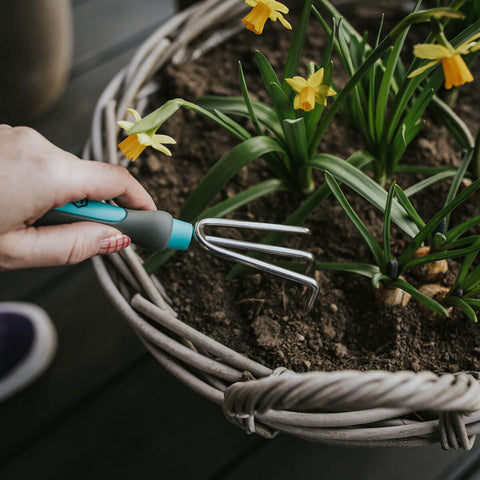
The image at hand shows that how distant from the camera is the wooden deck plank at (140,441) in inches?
30.5

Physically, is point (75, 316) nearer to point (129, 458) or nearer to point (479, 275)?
point (129, 458)

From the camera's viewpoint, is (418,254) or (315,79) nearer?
(315,79)

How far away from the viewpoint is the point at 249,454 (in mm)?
774

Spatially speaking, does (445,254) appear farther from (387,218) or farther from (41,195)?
(41,195)

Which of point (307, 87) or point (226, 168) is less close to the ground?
point (307, 87)

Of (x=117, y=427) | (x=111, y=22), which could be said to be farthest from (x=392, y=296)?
(x=111, y=22)

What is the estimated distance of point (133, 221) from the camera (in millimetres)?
565

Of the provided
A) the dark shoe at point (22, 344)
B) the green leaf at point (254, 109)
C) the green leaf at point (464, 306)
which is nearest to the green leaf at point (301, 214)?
the green leaf at point (254, 109)

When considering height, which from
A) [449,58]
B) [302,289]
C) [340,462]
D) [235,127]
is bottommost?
[340,462]

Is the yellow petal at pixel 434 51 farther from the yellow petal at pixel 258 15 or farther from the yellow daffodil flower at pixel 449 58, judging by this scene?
the yellow petal at pixel 258 15

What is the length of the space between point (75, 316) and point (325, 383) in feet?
1.99

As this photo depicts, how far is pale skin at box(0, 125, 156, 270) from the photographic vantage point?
0.49 meters

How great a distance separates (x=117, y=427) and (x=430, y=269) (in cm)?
55

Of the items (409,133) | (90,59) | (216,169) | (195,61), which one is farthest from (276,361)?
(90,59)
